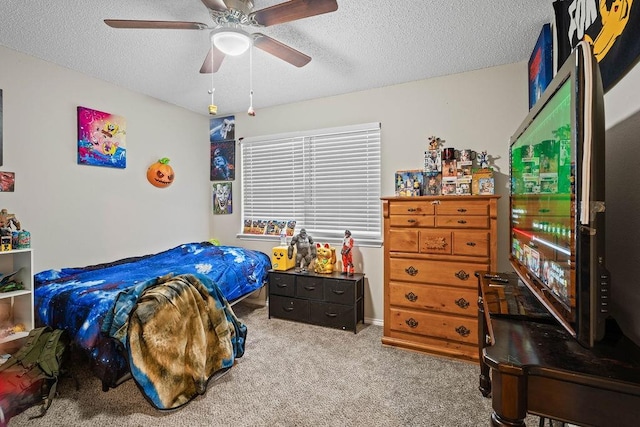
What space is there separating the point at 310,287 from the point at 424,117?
7.02ft

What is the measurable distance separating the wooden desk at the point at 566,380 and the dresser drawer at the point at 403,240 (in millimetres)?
1751

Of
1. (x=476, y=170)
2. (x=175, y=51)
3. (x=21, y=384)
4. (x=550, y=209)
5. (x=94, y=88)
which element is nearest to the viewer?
(x=550, y=209)

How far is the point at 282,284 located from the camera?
3377 mm

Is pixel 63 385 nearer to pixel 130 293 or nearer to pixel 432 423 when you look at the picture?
pixel 130 293

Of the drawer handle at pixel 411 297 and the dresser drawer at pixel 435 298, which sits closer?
the dresser drawer at pixel 435 298

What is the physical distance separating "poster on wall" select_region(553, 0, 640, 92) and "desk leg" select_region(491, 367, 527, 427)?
1.10 meters

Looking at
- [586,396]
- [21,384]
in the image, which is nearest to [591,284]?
[586,396]

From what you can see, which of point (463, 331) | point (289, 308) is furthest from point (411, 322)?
point (289, 308)

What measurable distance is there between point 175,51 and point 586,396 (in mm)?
3094

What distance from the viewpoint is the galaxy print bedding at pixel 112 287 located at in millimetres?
1869

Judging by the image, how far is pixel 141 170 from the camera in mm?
3525

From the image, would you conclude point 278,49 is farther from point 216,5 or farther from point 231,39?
point 216,5

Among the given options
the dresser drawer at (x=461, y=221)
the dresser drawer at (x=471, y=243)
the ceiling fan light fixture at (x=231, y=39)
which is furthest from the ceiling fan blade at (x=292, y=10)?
the dresser drawer at (x=471, y=243)

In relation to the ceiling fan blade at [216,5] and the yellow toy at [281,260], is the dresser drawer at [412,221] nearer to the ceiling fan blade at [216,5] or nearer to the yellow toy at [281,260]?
the yellow toy at [281,260]
